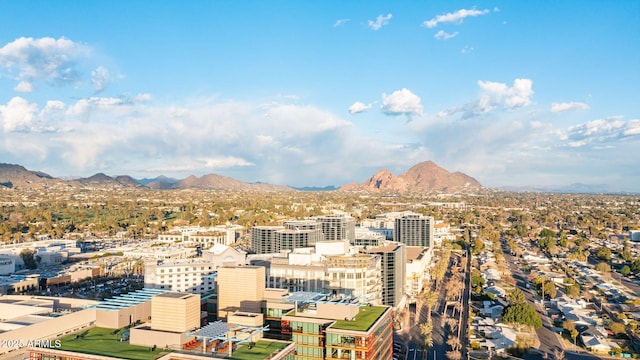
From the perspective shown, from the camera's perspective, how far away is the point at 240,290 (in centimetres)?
4034

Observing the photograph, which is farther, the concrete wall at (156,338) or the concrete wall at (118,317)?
the concrete wall at (118,317)

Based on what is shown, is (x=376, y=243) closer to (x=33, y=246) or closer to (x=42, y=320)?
(x=42, y=320)

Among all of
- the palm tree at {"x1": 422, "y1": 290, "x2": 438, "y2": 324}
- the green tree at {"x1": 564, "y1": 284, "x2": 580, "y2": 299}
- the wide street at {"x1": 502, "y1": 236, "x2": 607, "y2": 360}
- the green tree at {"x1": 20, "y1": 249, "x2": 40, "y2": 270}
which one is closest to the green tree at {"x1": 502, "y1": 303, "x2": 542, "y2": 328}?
the wide street at {"x1": 502, "y1": 236, "x2": 607, "y2": 360}

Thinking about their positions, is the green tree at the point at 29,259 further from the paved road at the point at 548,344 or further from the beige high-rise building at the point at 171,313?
the paved road at the point at 548,344

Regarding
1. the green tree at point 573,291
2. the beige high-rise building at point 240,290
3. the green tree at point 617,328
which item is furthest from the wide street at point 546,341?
the beige high-rise building at point 240,290

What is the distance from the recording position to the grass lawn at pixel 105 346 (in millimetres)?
28750

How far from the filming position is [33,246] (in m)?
105

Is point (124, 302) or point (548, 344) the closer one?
point (124, 302)

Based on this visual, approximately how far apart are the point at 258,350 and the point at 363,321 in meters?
9.52

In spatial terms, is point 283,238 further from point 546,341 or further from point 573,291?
point 546,341

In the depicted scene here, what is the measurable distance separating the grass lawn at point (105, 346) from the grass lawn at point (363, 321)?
40.5ft

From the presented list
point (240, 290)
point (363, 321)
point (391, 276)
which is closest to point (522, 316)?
point (391, 276)

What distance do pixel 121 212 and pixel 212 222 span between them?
44.8m

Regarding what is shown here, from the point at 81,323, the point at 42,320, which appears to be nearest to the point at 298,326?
the point at 81,323
